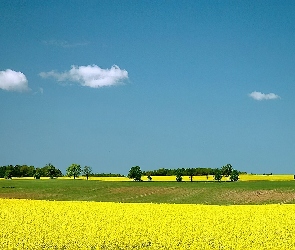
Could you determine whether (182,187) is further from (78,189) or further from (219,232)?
(219,232)

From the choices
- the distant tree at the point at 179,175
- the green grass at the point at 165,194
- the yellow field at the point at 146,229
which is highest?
the distant tree at the point at 179,175

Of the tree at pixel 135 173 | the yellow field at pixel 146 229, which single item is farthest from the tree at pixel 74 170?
the yellow field at pixel 146 229

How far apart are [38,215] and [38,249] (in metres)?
8.80

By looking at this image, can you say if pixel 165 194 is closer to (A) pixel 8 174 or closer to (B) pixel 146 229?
(B) pixel 146 229

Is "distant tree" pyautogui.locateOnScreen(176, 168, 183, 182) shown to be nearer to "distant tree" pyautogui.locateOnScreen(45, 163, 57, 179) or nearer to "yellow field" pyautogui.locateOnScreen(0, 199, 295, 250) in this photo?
"distant tree" pyautogui.locateOnScreen(45, 163, 57, 179)

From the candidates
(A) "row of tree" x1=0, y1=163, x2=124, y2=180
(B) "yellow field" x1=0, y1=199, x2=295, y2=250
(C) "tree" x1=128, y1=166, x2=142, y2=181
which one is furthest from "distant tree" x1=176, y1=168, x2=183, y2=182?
(B) "yellow field" x1=0, y1=199, x2=295, y2=250

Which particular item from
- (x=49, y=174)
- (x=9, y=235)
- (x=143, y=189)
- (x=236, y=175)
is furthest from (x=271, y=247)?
(x=49, y=174)

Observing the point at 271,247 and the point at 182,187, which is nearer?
the point at 271,247

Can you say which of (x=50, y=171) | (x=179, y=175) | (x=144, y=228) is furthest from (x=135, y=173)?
(x=144, y=228)

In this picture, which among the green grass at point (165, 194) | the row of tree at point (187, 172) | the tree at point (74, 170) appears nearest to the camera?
the green grass at point (165, 194)

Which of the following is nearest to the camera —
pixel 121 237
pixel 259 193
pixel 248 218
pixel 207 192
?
pixel 121 237

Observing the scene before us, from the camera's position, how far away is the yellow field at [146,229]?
19.3 m

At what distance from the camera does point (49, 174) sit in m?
139

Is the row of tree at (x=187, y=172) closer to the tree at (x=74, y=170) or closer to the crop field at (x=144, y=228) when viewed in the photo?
the tree at (x=74, y=170)
